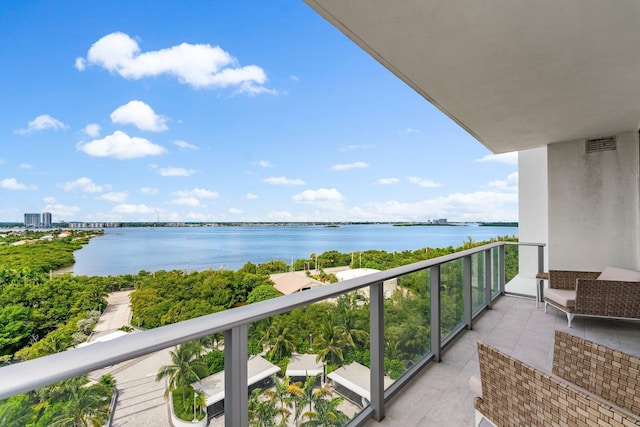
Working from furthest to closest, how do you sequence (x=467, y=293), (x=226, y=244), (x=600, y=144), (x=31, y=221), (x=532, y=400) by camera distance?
(x=226, y=244) → (x=31, y=221) → (x=600, y=144) → (x=467, y=293) → (x=532, y=400)

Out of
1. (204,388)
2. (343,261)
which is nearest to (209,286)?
(343,261)

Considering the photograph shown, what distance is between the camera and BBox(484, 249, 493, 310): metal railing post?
16.2ft

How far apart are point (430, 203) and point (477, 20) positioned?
134 feet

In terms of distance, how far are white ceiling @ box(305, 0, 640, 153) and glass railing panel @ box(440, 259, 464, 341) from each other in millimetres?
1889

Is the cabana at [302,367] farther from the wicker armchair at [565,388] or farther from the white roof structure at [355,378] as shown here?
the wicker armchair at [565,388]

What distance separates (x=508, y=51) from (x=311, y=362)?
2.78m

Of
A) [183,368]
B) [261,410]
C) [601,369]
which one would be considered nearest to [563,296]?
[601,369]

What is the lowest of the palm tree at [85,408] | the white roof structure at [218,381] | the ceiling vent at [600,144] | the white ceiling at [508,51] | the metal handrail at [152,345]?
the white roof structure at [218,381]

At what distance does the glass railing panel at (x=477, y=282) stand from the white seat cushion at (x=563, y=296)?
86cm

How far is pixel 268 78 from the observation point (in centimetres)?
3875

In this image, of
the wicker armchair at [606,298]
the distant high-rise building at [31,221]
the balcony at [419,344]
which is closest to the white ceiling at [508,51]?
the balcony at [419,344]

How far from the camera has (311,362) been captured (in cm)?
180

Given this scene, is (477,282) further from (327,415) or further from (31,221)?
(31,221)

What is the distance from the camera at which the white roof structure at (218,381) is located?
1.21 metres
